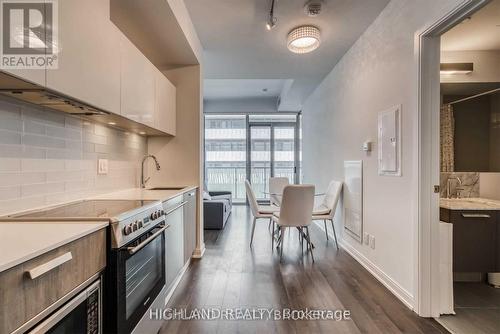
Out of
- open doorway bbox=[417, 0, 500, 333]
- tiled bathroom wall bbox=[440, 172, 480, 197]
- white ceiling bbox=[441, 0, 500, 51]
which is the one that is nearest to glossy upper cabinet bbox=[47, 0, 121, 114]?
open doorway bbox=[417, 0, 500, 333]

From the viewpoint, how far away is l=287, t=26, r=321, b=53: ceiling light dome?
2740mm

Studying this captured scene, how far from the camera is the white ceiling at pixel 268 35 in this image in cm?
245

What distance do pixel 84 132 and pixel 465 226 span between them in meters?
3.16

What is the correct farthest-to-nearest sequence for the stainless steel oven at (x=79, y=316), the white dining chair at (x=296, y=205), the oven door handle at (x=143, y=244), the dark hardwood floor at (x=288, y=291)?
1. the white dining chair at (x=296, y=205)
2. the dark hardwood floor at (x=288, y=291)
3. the oven door handle at (x=143, y=244)
4. the stainless steel oven at (x=79, y=316)

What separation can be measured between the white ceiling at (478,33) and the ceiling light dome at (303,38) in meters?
1.25

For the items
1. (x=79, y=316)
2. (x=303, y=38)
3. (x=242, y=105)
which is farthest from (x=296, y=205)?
(x=242, y=105)

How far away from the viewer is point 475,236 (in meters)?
2.14

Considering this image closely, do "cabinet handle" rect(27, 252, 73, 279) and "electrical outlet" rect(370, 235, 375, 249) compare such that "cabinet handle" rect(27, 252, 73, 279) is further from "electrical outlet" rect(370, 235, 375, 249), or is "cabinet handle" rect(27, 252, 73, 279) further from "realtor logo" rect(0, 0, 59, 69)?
"electrical outlet" rect(370, 235, 375, 249)

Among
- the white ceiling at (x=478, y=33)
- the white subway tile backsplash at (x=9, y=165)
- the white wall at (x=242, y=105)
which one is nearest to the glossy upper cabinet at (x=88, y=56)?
the white subway tile backsplash at (x=9, y=165)

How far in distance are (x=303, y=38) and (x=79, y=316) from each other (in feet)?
9.62

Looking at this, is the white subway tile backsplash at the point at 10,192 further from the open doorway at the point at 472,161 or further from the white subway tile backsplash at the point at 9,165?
the open doorway at the point at 472,161

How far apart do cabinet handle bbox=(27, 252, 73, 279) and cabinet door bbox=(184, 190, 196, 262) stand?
1751 mm

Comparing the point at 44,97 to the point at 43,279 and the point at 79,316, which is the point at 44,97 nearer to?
the point at 43,279

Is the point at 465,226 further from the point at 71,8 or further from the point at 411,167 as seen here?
the point at 71,8
